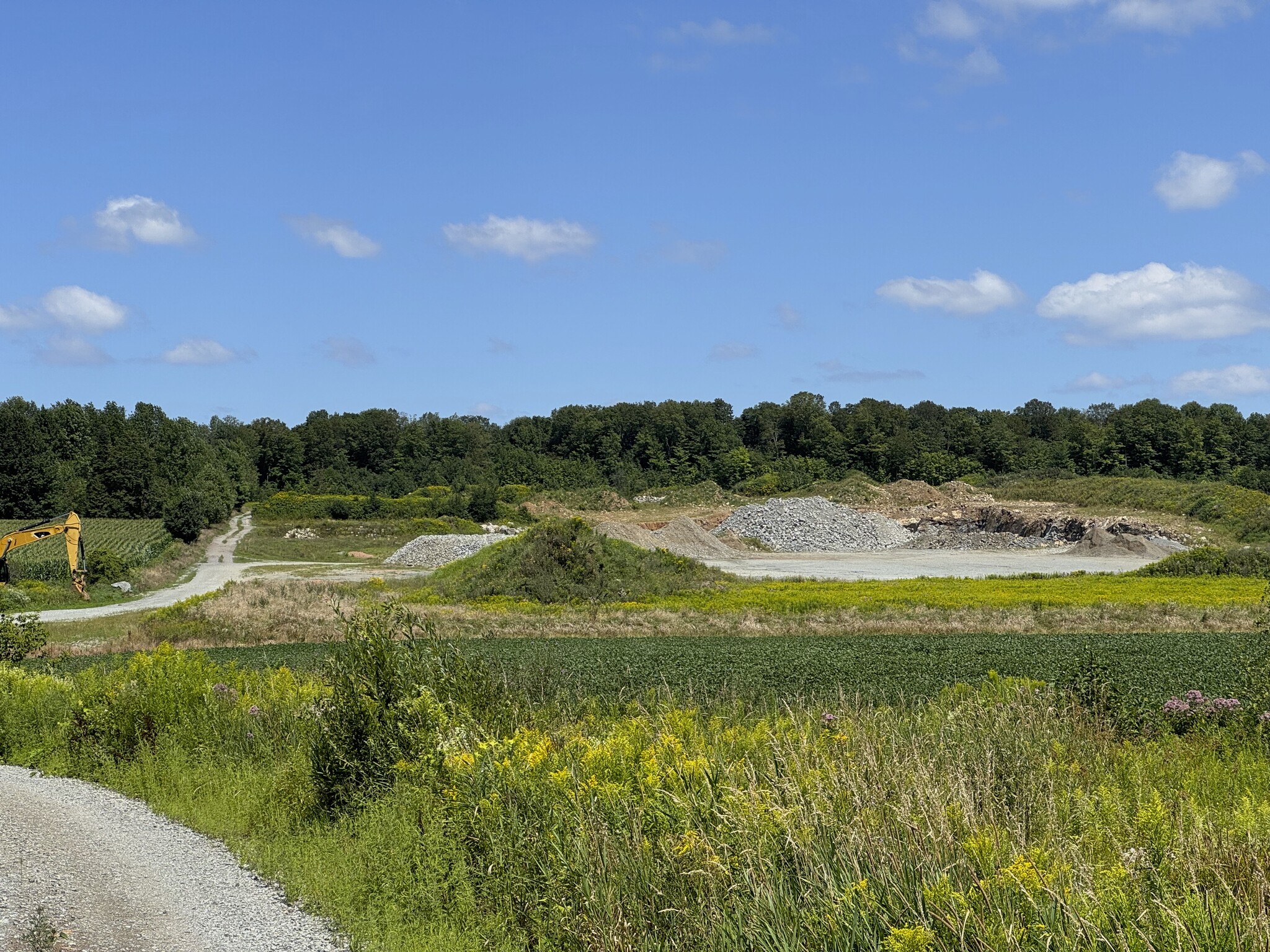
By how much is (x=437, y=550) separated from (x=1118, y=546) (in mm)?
38337

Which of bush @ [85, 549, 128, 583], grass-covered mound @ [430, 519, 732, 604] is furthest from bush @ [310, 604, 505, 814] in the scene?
bush @ [85, 549, 128, 583]

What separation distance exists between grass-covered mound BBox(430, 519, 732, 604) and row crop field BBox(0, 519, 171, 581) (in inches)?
847

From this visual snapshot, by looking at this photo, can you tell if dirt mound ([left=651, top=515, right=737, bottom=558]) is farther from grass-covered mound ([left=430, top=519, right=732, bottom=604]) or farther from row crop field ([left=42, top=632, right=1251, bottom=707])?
row crop field ([left=42, top=632, right=1251, bottom=707])

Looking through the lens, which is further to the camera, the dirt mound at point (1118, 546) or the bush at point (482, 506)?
the bush at point (482, 506)

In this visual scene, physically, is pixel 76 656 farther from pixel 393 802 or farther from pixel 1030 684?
pixel 1030 684

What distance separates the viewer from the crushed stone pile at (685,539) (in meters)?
60.2

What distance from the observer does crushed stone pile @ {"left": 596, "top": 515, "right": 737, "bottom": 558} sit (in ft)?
197

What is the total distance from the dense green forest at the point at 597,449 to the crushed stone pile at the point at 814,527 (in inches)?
1041

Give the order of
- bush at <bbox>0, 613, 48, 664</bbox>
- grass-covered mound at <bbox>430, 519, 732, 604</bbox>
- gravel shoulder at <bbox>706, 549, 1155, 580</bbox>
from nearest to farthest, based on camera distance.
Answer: bush at <bbox>0, 613, 48, 664</bbox>
grass-covered mound at <bbox>430, 519, 732, 604</bbox>
gravel shoulder at <bbox>706, 549, 1155, 580</bbox>

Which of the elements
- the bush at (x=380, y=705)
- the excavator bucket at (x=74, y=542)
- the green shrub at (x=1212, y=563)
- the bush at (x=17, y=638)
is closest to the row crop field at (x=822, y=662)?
the bush at (x=17, y=638)

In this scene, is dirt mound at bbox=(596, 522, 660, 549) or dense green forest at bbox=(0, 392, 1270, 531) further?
dense green forest at bbox=(0, 392, 1270, 531)

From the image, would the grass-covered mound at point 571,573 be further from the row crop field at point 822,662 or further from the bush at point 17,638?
the bush at point 17,638

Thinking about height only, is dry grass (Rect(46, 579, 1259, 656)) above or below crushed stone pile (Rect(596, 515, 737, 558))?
below

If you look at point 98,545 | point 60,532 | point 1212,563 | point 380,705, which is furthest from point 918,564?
point 98,545
